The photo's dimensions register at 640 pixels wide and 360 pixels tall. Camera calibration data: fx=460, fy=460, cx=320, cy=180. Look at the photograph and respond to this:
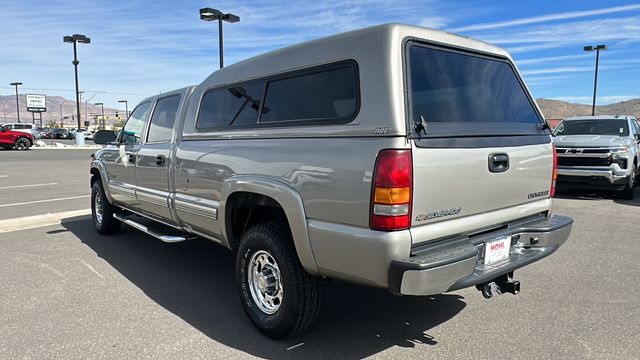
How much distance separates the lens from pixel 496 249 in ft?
10.1

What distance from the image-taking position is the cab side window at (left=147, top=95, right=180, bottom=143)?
4754 millimetres

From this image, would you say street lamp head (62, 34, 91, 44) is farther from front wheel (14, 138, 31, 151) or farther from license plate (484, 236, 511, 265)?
license plate (484, 236, 511, 265)

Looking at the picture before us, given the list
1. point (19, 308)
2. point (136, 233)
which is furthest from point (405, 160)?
point (136, 233)

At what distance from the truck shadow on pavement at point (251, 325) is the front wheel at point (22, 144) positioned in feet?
99.1

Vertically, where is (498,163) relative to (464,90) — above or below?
below

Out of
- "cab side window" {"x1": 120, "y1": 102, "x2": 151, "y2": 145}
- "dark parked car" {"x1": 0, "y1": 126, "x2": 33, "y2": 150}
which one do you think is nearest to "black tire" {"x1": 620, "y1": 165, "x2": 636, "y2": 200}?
"cab side window" {"x1": 120, "y1": 102, "x2": 151, "y2": 145}

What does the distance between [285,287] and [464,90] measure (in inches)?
72.0

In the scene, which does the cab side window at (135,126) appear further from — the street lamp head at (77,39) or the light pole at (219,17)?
the street lamp head at (77,39)

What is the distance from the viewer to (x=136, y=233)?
6680 millimetres

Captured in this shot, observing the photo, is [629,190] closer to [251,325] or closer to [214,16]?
[251,325]

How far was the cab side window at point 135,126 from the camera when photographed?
17.8 feet

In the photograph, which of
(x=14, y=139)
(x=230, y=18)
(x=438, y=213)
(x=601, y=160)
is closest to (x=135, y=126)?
(x=438, y=213)

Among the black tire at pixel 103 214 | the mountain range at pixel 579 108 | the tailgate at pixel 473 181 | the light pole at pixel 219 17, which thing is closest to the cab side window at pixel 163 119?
the black tire at pixel 103 214

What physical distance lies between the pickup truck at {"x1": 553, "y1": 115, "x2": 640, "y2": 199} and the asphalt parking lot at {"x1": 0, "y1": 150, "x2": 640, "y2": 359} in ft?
12.8
